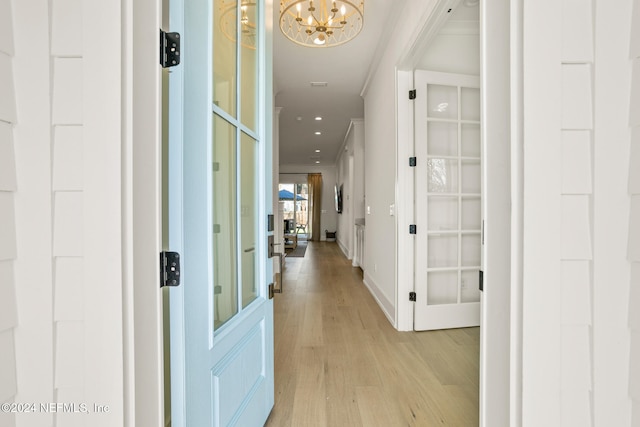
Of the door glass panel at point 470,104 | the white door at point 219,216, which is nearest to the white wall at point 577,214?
the white door at point 219,216

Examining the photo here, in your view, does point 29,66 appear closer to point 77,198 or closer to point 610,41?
point 77,198

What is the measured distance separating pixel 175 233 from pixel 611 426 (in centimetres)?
133

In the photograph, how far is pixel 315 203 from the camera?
12.6 m

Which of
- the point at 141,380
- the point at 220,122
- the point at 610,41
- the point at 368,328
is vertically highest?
the point at 610,41

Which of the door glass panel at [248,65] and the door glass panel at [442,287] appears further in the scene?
the door glass panel at [442,287]

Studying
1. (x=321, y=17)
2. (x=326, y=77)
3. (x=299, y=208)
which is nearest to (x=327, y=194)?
(x=299, y=208)

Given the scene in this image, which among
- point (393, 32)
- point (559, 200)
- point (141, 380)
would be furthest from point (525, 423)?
point (393, 32)

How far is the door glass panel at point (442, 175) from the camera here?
2.98m

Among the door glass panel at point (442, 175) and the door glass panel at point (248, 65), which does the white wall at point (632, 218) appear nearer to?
the door glass panel at point (248, 65)

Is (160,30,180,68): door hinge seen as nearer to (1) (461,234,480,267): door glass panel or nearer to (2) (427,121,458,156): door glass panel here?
(2) (427,121,458,156): door glass panel

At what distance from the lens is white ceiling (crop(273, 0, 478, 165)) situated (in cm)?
302

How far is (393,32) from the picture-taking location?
3119mm

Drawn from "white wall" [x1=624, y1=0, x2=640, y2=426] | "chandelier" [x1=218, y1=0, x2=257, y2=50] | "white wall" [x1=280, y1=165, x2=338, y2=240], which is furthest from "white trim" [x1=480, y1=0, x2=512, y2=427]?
"white wall" [x1=280, y1=165, x2=338, y2=240]

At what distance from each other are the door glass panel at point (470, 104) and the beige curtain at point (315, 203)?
31.8 feet
